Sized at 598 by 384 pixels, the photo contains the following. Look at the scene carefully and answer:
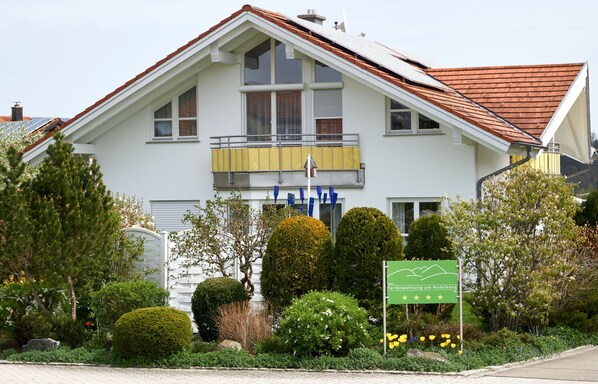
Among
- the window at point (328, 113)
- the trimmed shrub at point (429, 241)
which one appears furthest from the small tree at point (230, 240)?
the window at point (328, 113)

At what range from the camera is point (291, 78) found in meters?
29.3

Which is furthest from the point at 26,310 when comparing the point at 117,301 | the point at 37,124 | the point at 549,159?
the point at 37,124

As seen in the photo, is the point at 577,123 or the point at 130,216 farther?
the point at 577,123

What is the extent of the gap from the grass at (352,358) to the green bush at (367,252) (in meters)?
1.52

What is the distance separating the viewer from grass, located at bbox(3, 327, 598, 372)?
17531 mm

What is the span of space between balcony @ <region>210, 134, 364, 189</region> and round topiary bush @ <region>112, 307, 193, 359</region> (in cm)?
1027

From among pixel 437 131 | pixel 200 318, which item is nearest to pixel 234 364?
pixel 200 318

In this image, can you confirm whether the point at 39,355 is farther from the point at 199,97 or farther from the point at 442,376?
the point at 199,97

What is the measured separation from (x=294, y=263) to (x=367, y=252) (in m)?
1.29

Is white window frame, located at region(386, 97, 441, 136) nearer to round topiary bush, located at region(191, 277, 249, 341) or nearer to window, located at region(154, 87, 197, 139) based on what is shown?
window, located at region(154, 87, 197, 139)

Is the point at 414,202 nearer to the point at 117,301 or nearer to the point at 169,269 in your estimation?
the point at 169,269

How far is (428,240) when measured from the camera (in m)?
21.5

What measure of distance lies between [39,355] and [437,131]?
12.2 metres

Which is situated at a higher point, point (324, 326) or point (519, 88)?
point (519, 88)
